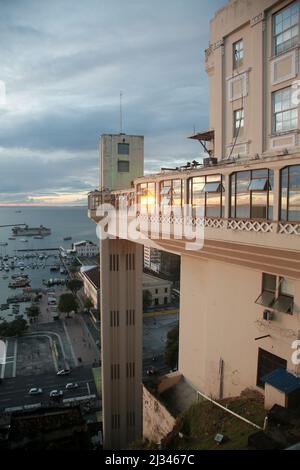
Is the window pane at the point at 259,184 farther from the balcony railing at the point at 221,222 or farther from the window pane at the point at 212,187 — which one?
the window pane at the point at 212,187

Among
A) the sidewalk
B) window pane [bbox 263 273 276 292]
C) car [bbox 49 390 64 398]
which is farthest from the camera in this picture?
the sidewalk

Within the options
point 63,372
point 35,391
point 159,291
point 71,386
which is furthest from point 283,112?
point 159,291

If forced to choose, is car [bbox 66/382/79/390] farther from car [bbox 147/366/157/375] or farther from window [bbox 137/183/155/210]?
window [bbox 137/183/155/210]

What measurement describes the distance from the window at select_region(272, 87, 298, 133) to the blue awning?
600 centimetres

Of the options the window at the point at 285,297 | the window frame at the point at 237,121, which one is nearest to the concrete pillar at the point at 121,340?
the window frame at the point at 237,121

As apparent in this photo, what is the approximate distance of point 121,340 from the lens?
18.8 meters

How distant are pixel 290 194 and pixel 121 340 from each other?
14.4 metres

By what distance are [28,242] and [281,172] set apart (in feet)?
595

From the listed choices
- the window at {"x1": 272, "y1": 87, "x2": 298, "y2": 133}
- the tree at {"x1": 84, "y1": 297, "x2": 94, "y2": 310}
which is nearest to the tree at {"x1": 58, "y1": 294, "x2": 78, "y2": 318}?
the tree at {"x1": 84, "y1": 297, "x2": 94, "y2": 310}

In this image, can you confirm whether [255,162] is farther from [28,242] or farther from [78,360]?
[28,242]

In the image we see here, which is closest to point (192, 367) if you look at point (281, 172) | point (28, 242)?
point (281, 172)

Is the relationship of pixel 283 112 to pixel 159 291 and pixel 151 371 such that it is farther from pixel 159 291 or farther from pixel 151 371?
pixel 159 291

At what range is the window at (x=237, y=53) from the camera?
1063cm

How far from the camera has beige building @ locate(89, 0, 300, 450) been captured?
7.20 m
